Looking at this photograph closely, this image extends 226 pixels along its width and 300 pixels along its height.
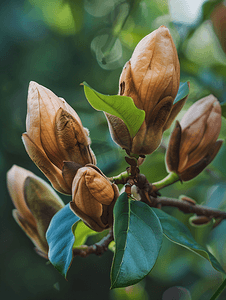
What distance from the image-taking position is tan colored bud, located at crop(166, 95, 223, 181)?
0.68 meters

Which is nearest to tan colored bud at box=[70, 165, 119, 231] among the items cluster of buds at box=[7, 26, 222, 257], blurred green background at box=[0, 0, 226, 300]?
cluster of buds at box=[7, 26, 222, 257]

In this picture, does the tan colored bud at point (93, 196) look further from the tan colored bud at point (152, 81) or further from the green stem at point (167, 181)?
the green stem at point (167, 181)

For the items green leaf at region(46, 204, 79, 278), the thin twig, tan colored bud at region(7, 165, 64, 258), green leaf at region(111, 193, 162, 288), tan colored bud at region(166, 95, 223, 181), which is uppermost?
tan colored bud at region(166, 95, 223, 181)

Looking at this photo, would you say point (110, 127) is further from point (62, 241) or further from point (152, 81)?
point (62, 241)

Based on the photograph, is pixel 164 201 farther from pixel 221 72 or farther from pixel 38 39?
pixel 38 39

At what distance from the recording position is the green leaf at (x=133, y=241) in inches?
16.7

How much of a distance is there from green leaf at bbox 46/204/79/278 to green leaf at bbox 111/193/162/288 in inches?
4.3

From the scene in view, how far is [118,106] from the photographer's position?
0.48m

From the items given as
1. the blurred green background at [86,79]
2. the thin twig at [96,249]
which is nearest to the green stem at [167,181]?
the thin twig at [96,249]

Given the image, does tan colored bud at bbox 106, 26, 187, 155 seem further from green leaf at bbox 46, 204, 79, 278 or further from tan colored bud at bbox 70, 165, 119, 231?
green leaf at bbox 46, 204, 79, 278

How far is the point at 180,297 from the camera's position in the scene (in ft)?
5.91

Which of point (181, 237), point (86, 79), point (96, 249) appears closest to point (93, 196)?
point (181, 237)

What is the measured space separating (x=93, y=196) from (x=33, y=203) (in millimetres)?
284

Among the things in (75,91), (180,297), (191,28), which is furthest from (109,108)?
(180,297)
